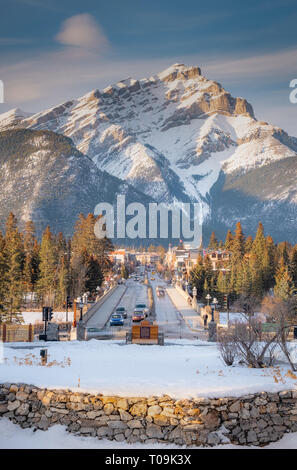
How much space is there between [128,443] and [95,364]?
Answer: 404 centimetres

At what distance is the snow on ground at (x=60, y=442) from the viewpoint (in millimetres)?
12754

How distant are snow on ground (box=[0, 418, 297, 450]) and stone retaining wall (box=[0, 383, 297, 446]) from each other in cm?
13

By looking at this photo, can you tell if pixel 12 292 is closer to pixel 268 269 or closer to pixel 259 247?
pixel 268 269

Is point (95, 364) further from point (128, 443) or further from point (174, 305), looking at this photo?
point (174, 305)

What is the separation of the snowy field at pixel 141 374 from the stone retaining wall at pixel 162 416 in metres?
0.25

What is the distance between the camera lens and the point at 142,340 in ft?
86.1

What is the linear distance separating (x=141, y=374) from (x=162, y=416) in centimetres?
242

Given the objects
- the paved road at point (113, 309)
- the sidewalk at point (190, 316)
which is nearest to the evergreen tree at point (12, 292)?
the paved road at point (113, 309)

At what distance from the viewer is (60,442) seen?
12883 millimetres

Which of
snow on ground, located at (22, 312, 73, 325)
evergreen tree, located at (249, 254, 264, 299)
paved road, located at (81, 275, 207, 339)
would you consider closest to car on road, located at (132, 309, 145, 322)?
paved road, located at (81, 275, 207, 339)

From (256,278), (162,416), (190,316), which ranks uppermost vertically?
(162,416)

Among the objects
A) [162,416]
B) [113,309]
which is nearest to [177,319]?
[113,309]

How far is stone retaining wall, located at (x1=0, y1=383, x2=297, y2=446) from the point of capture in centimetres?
1284
